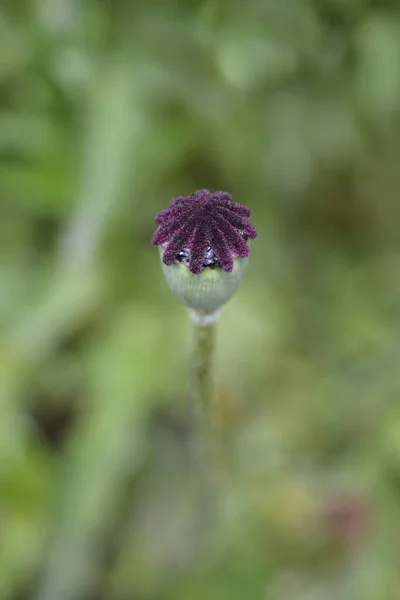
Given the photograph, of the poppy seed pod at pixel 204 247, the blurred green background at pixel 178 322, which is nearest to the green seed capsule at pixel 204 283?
the poppy seed pod at pixel 204 247

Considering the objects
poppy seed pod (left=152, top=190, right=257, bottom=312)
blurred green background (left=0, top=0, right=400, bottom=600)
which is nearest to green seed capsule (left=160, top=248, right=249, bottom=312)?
poppy seed pod (left=152, top=190, right=257, bottom=312)

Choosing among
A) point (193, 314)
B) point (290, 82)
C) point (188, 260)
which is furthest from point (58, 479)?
point (290, 82)

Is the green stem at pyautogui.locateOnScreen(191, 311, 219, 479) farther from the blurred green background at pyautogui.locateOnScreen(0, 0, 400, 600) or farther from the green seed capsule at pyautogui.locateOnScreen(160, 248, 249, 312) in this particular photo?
the blurred green background at pyautogui.locateOnScreen(0, 0, 400, 600)

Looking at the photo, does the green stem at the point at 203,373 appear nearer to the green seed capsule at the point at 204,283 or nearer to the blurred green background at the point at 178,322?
the green seed capsule at the point at 204,283

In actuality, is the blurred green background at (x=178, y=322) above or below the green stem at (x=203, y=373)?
above

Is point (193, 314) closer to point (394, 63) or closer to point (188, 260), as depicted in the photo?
point (188, 260)

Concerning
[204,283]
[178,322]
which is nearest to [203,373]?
[204,283]
